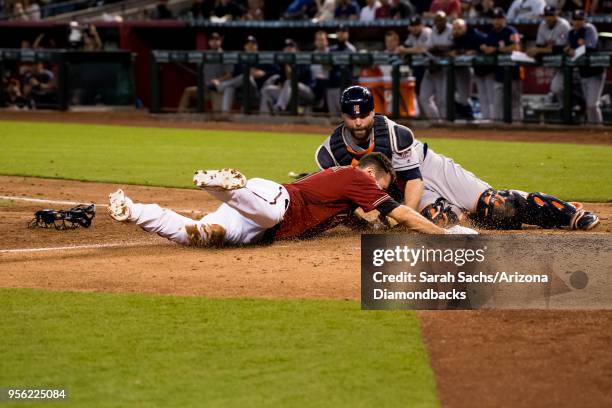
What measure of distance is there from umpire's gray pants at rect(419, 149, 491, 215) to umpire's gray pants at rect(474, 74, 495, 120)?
1012 centimetres

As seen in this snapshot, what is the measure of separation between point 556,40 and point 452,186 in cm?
1022

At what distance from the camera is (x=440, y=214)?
25.9 feet

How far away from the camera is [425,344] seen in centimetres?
506

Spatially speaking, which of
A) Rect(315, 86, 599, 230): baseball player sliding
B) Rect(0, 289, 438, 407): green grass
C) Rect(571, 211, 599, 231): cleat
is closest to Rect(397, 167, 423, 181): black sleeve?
Rect(315, 86, 599, 230): baseball player sliding

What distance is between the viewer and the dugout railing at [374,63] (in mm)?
17531

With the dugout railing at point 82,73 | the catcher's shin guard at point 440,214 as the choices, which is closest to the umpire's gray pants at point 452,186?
the catcher's shin guard at point 440,214

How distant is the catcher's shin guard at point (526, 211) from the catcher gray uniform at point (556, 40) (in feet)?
32.2

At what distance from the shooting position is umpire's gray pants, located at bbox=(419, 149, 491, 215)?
8.27 metres

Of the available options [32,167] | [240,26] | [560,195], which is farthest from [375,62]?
[560,195]

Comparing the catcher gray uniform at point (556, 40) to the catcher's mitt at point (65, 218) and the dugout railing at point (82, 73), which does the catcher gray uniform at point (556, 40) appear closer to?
the dugout railing at point (82, 73)

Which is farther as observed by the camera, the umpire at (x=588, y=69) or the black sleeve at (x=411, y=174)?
the umpire at (x=588, y=69)

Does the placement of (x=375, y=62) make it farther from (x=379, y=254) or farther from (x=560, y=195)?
(x=379, y=254)

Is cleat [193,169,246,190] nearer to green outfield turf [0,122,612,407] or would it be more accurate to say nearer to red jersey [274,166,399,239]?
red jersey [274,166,399,239]

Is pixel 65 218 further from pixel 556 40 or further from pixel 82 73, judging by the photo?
pixel 82 73
